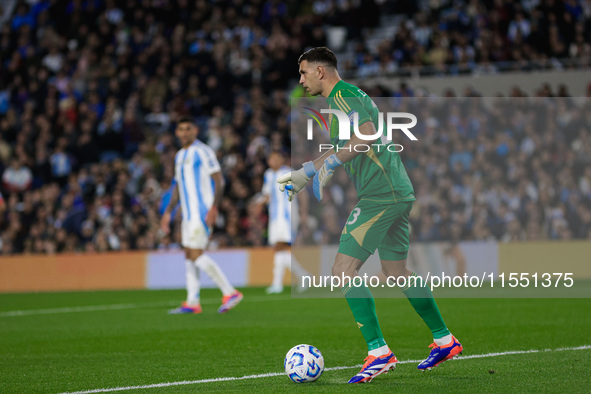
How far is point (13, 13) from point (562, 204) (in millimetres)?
17209

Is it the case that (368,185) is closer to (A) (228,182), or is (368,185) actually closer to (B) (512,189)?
(B) (512,189)

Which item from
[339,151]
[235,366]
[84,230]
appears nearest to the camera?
[339,151]

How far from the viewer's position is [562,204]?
1780 cm

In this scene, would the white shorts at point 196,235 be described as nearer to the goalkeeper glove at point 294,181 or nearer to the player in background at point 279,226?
the player in background at point 279,226

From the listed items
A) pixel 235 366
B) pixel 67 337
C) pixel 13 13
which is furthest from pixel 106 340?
pixel 13 13

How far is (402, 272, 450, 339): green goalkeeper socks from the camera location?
654cm

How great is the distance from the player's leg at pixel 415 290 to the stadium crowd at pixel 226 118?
36.7 ft

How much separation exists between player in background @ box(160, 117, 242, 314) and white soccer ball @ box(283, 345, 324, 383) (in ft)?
17.8

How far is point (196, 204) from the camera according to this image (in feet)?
39.0

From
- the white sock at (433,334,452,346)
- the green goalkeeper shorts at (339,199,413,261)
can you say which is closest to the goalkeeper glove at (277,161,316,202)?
the green goalkeeper shorts at (339,199,413,261)

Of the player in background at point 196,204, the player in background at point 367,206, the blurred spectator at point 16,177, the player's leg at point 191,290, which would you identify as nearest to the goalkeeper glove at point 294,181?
the player in background at point 367,206

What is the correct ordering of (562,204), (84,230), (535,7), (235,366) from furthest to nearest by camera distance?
(535,7) → (84,230) → (562,204) → (235,366)

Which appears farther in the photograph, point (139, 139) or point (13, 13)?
point (13, 13)

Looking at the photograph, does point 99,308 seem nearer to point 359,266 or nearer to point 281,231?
point 281,231
